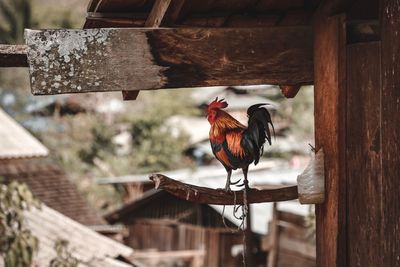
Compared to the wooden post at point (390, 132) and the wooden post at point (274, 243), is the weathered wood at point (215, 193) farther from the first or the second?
the wooden post at point (274, 243)

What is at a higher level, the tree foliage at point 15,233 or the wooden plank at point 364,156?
the wooden plank at point 364,156

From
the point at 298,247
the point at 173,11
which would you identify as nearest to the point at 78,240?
the point at 298,247

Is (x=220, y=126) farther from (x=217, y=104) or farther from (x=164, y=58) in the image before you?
(x=164, y=58)

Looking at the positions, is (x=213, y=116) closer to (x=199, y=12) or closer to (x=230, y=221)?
(x=199, y=12)

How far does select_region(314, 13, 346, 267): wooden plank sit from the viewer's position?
3449 millimetres

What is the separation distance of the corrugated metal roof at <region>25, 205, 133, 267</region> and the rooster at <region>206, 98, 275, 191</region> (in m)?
5.46

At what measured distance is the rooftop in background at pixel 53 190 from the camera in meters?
14.4

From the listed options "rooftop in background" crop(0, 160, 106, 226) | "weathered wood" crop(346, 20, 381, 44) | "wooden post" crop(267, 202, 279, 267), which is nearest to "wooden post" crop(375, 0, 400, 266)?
"weathered wood" crop(346, 20, 381, 44)

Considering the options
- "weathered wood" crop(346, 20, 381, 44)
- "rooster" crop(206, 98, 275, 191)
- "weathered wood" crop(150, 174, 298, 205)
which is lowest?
"weathered wood" crop(150, 174, 298, 205)

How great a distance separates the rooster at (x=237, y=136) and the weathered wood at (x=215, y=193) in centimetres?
Answer: 12

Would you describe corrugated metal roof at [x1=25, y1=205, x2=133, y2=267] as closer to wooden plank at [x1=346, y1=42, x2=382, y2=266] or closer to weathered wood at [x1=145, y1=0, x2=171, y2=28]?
weathered wood at [x1=145, y1=0, x2=171, y2=28]

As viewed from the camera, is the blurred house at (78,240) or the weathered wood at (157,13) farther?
the blurred house at (78,240)

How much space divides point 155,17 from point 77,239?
21.0ft

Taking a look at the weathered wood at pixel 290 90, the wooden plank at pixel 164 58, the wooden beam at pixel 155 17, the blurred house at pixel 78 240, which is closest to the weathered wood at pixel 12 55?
the wooden plank at pixel 164 58
